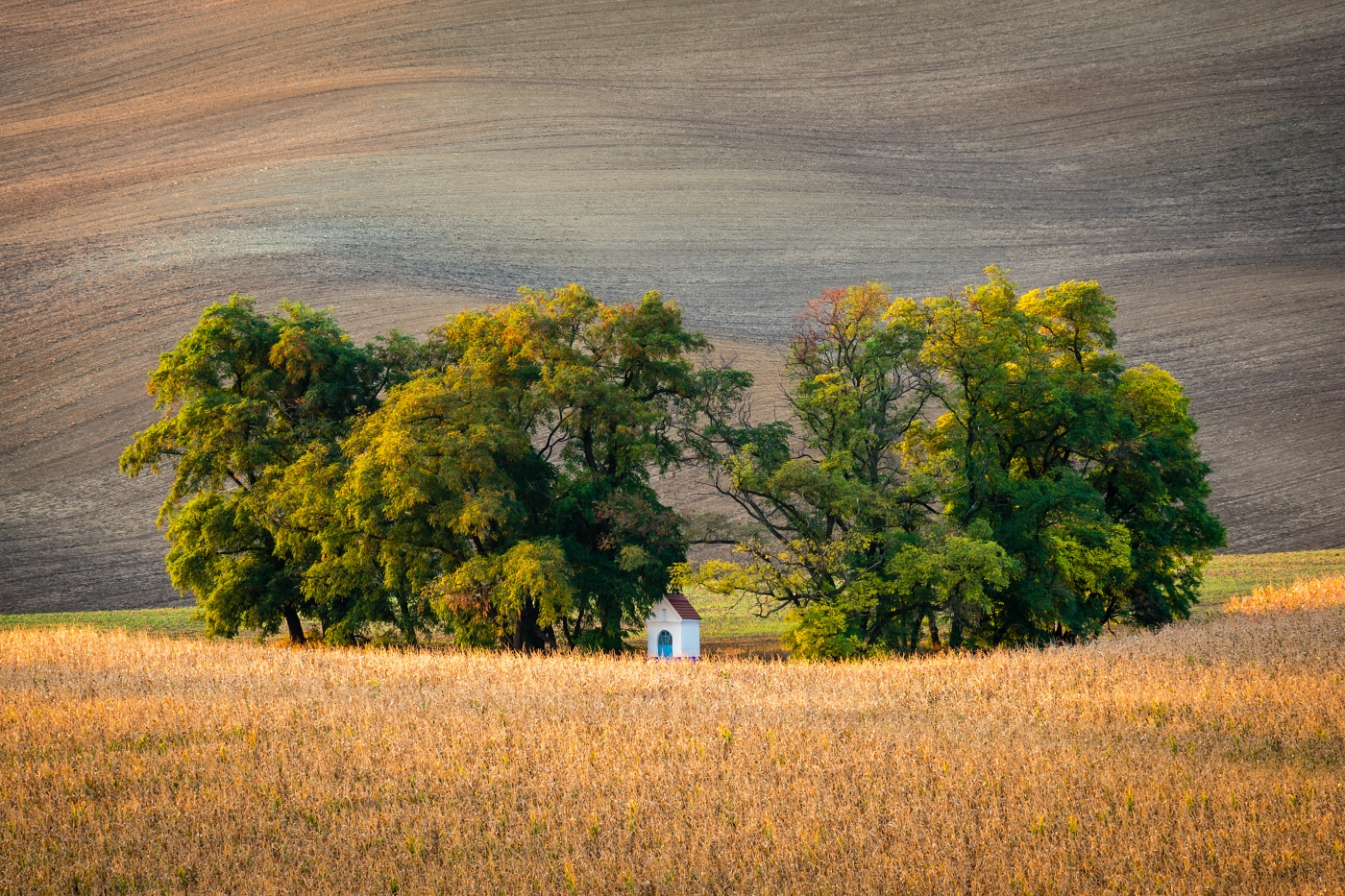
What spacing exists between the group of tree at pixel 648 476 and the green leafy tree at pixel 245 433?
0.12 m

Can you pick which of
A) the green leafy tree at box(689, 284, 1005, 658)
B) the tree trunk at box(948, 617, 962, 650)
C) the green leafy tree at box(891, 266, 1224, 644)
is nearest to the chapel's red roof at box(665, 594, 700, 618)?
the green leafy tree at box(689, 284, 1005, 658)

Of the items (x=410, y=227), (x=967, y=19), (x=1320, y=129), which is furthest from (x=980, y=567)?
(x=967, y=19)

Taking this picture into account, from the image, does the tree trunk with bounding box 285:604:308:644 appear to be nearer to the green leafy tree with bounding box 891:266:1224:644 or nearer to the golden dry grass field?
the golden dry grass field

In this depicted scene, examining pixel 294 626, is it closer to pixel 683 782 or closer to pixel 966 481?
pixel 966 481

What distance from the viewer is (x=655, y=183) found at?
128375 millimetres

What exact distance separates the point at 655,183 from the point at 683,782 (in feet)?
395

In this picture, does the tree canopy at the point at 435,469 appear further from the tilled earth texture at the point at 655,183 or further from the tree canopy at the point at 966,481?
the tilled earth texture at the point at 655,183

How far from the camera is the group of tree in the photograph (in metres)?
33.8

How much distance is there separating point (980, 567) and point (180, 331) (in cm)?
7706

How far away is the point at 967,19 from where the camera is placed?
538ft

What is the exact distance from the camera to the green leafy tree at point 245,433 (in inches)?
1516

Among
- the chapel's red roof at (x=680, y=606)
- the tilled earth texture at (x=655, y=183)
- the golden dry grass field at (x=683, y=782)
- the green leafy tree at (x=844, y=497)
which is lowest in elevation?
the chapel's red roof at (x=680, y=606)

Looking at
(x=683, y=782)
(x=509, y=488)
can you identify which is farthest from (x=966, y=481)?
(x=683, y=782)

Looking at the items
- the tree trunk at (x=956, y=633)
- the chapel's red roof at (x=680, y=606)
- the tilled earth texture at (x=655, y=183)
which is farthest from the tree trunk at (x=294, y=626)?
the tilled earth texture at (x=655, y=183)
